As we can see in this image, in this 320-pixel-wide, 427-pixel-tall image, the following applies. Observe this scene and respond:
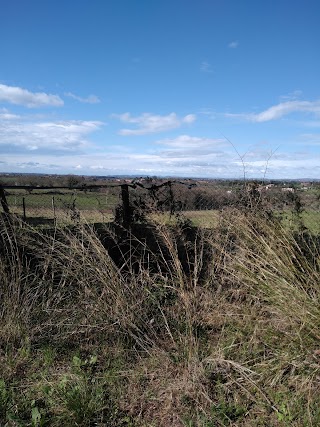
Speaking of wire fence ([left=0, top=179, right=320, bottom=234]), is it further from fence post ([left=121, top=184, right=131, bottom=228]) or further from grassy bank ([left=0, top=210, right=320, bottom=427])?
grassy bank ([left=0, top=210, right=320, bottom=427])

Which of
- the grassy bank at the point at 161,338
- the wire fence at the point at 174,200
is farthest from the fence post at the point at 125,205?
the grassy bank at the point at 161,338

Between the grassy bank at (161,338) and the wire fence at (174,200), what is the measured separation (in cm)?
95

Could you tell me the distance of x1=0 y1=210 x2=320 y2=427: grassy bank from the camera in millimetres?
2994

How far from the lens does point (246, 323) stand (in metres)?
3.69

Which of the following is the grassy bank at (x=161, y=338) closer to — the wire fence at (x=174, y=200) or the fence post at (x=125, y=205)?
the wire fence at (x=174, y=200)

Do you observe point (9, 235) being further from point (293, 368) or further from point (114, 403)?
point (293, 368)

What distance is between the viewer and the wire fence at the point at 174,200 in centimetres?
567

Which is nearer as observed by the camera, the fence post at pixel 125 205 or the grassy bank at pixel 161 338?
the grassy bank at pixel 161 338

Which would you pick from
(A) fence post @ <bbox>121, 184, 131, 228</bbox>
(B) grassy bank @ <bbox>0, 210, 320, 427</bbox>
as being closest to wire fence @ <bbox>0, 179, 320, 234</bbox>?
(A) fence post @ <bbox>121, 184, 131, 228</bbox>

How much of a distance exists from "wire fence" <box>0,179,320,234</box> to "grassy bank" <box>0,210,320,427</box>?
0.95 metres

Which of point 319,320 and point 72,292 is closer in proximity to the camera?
point 319,320

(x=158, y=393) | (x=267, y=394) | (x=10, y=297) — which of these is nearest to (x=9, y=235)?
(x=10, y=297)

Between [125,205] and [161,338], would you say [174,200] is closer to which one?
[125,205]

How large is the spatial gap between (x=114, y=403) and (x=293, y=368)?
1385 mm
